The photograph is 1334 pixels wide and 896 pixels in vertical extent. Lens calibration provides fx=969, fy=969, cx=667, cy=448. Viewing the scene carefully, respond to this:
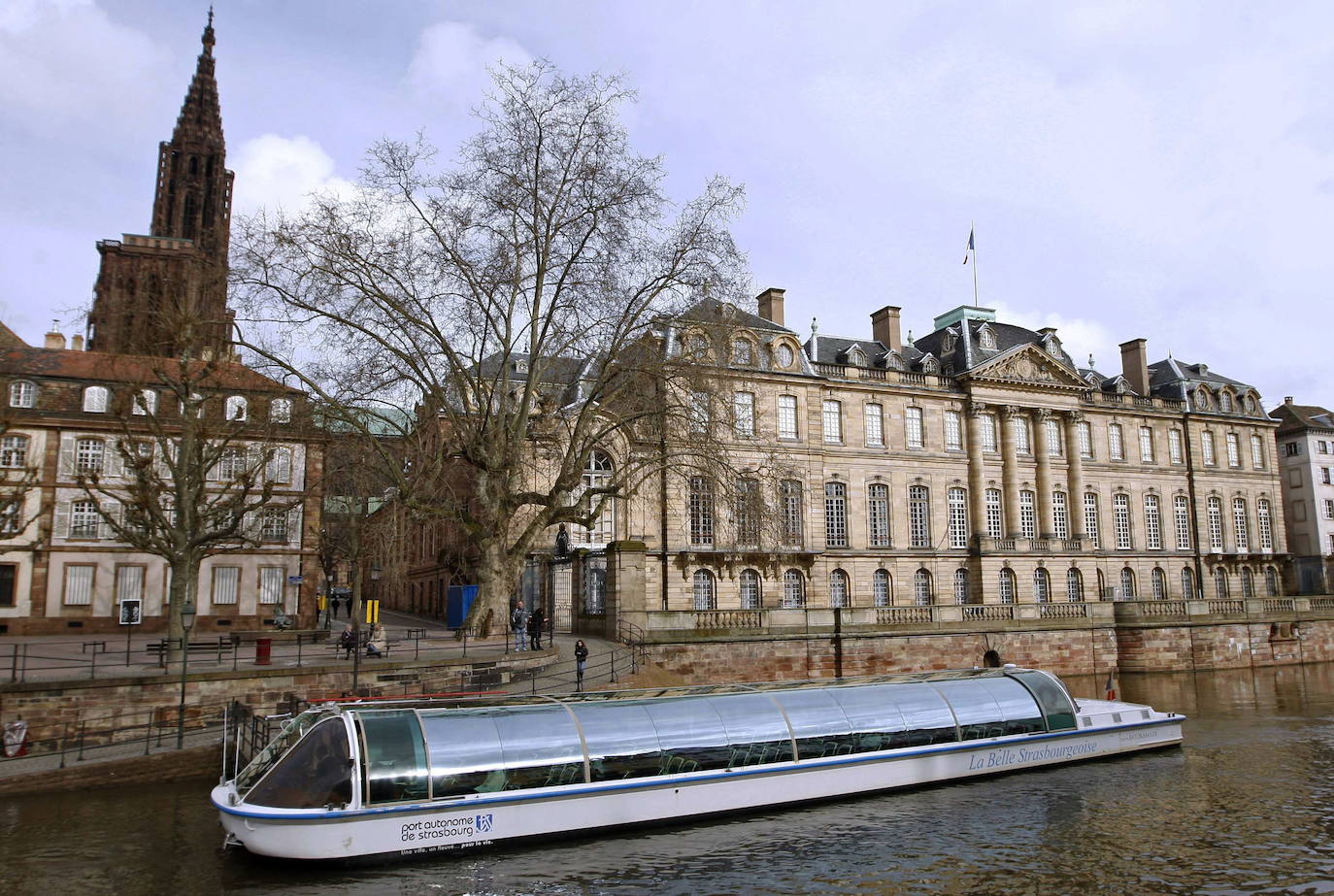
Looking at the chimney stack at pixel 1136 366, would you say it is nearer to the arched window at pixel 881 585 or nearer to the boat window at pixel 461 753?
the arched window at pixel 881 585

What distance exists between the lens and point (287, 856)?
1287 cm

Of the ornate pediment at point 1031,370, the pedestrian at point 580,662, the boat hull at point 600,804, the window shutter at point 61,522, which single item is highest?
the ornate pediment at point 1031,370

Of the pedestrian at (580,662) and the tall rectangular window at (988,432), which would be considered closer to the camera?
the pedestrian at (580,662)

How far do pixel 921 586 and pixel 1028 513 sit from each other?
811 centimetres

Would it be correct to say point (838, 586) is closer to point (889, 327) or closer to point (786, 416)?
point (786, 416)

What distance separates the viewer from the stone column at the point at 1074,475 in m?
51.9

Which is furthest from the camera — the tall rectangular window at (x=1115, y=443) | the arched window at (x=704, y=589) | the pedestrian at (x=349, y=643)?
the tall rectangular window at (x=1115, y=443)

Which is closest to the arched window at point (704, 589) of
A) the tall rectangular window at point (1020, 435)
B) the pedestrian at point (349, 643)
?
the tall rectangular window at point (1020, 435)

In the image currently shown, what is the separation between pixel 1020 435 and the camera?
51.4 meters

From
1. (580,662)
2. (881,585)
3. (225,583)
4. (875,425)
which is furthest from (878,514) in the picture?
(225,583)

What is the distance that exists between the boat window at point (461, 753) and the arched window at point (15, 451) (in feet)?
97.1

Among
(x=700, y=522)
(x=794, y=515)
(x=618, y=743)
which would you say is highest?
(x=794, y=515)

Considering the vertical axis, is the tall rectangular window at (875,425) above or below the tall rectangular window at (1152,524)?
above

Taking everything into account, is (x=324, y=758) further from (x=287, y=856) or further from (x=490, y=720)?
(x=490, y=720)
